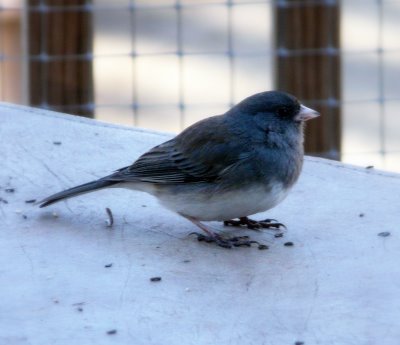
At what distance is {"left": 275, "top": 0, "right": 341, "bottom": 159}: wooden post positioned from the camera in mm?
6305

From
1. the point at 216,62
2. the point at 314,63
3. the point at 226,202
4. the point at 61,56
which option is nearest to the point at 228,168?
the point at 226,202

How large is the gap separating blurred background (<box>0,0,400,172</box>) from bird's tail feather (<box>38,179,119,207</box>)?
211cm

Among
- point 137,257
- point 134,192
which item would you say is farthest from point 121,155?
point 137,257

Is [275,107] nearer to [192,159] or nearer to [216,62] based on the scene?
[192,159]

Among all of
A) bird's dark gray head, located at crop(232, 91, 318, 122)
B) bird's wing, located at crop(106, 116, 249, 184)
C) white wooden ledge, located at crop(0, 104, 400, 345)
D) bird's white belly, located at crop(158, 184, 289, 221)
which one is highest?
bird's dark gray head, located at crop(232, 91, 318, 122)

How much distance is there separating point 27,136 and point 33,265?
3.57 ft

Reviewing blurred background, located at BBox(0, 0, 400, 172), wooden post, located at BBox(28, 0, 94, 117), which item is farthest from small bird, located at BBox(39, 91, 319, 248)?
wooden post, located at BBox(28, 0, 94, 117)

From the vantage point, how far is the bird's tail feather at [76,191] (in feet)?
13.3

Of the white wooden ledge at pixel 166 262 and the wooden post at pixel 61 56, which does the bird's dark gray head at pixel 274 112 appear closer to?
the white wooden ledge at pixel 166 262

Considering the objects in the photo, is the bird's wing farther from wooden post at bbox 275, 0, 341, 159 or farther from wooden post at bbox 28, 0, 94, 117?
wooden post at bbox 28, 0, 94, 117

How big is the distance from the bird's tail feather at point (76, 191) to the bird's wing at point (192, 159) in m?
0.02

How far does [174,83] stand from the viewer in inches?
268

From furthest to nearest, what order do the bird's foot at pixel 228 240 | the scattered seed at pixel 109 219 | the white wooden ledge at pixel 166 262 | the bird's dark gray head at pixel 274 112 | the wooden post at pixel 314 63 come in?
the wooden post at pixel 314 63
the bird's dark gray head at pixel 274 112
the scattered seed at pixel 109 219
the bird's foot at pixel 228 240
the white wooden ledge at pixel 166 262

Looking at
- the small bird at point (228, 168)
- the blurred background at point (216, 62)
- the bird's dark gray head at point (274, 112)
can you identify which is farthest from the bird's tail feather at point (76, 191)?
the blurred background at point (216, 62)
